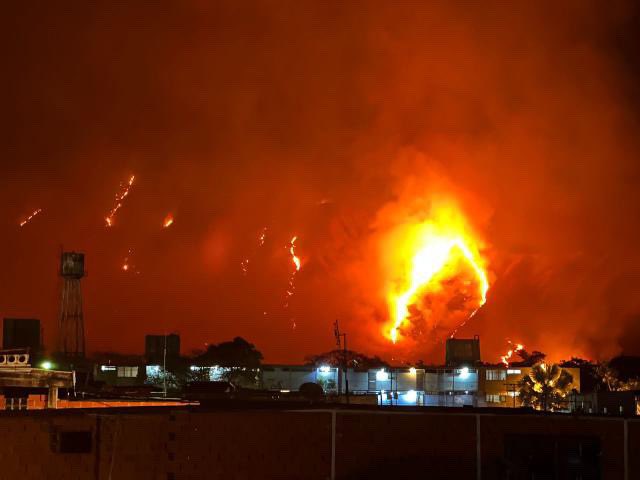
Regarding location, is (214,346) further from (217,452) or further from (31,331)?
(217,452)

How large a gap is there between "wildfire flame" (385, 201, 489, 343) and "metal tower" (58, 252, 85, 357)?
37.2 metres

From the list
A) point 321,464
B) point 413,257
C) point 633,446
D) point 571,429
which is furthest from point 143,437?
point 413,257

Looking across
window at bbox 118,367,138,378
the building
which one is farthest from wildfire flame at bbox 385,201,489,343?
the building

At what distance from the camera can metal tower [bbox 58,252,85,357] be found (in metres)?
68.8

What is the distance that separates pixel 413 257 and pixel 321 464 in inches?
3403

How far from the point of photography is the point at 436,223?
103 meters

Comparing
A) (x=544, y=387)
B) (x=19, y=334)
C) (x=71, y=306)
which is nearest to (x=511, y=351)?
(x=544, y=387)

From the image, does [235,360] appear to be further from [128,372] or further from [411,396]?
[411,396]

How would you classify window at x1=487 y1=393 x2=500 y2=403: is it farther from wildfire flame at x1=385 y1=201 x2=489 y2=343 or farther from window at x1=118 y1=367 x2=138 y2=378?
window at x1=118 y1=367 x2=138 y2=378

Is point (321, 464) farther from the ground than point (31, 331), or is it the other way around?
point (31, 331)

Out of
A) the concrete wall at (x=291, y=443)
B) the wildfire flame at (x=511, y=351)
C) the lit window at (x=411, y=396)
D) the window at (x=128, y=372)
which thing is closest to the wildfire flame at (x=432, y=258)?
the wildfire flame at (x=511, y=351)

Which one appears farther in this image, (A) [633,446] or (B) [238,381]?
(B) [238,381]

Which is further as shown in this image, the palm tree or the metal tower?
the metal tower

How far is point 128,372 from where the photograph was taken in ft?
300
